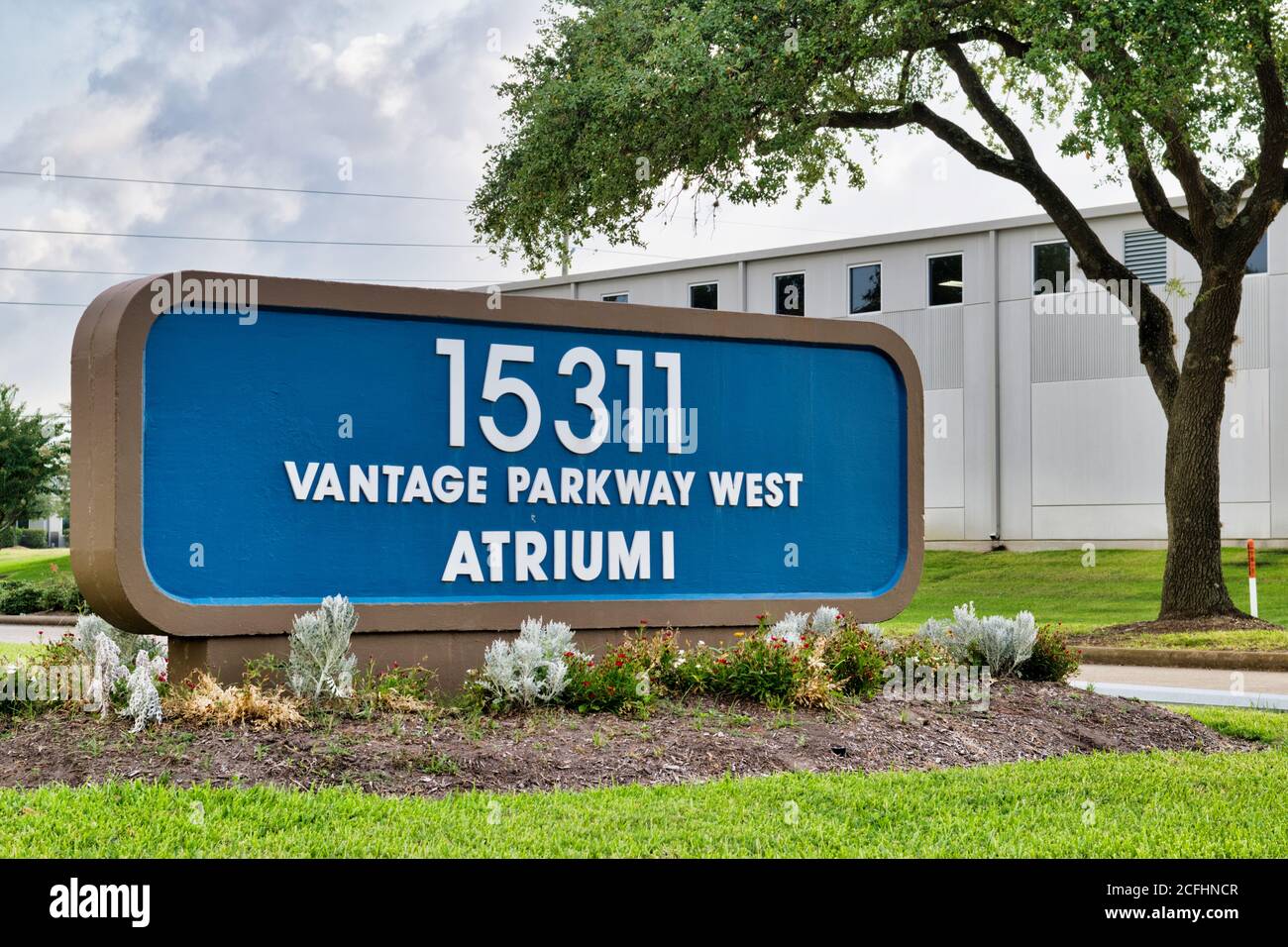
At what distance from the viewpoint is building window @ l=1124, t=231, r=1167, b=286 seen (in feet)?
108

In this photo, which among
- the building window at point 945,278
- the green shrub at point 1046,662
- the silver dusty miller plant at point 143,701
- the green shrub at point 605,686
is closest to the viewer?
the silver dusty miller plant at point 143,701

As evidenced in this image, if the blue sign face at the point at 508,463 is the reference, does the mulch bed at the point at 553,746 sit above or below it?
below

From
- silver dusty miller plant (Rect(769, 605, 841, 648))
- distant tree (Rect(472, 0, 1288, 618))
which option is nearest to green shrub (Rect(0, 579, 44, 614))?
distant tree (Rect(472, 0, 1288, 618))

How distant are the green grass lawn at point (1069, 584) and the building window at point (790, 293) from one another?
7.92m

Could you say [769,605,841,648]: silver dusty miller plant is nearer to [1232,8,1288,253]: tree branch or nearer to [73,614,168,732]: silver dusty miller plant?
[73,614,168,732]: silver dusty miller plant

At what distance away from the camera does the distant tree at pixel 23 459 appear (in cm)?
4212

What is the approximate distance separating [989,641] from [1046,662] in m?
0.49

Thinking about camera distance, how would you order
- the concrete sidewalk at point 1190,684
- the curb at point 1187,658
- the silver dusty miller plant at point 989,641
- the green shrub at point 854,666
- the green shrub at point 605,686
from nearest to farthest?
the green shrub at point 605,686, the green shrub at point 854,666, the silver dusty miller plant at point 989,641, the concrete sidewalk at point 1190,684, the curb at point 1187,658

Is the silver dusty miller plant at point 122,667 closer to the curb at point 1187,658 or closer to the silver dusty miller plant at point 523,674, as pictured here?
the silver dusty miller plant at point 523,674

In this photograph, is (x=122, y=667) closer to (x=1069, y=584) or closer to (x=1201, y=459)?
(x=1201, y=459)

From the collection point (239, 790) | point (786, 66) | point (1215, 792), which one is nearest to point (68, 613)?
point (786, 66)

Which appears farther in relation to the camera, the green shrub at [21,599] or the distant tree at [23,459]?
the distant tree at [23,459]

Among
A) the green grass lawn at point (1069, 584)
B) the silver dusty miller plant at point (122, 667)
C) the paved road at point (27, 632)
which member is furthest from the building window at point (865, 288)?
the silver dusty miller plant at point (122, 667)
